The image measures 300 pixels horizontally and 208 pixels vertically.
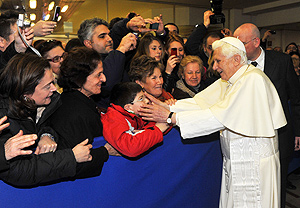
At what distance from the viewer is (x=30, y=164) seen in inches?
61.6

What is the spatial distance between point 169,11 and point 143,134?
9758 millimetres

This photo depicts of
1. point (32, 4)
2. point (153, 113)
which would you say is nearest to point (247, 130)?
point (153, 113)

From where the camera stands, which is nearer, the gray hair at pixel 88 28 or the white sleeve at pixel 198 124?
the white sleeve at pixel 198 124

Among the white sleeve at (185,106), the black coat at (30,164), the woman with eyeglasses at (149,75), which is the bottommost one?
the black coat at (30,164)

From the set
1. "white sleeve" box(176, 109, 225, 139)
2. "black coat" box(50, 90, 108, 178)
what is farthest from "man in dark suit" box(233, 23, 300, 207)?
"black coat" box(50, 90, 108, 178)

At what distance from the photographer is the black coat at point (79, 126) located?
6.13 feet

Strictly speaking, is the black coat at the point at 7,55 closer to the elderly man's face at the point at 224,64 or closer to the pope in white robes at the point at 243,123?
the pope in white robes at the point at 243,123

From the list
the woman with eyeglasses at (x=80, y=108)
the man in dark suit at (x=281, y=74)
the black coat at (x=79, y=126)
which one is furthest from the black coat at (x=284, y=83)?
the black coat at (x=79, y=126)

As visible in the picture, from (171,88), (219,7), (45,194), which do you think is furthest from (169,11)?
(45,194)

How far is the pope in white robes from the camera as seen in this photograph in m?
2.24

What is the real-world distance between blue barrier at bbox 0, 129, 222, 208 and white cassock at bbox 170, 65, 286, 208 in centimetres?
28

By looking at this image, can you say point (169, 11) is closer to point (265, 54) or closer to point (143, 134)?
point (265, 54)

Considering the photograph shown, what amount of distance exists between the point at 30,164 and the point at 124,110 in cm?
77

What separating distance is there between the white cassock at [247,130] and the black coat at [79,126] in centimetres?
71
